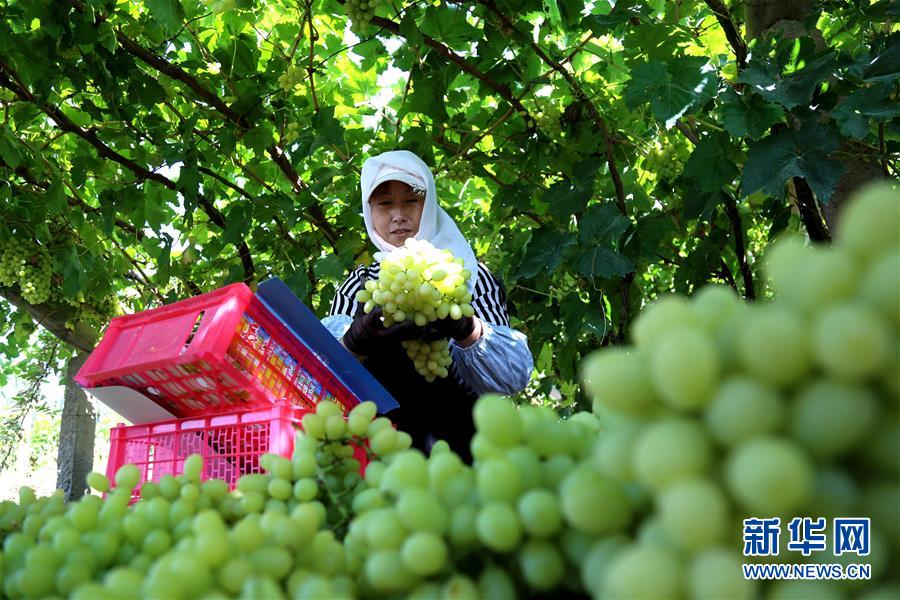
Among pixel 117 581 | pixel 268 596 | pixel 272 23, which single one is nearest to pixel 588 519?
pixel 268 596

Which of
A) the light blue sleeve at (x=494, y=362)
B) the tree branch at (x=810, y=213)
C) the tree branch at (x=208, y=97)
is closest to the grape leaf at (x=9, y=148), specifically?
the tree branch at (x=208, y=97)

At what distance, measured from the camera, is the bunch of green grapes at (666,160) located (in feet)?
10.5

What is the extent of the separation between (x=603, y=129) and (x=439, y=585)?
8.97 ft

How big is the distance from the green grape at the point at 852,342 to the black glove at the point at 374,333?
119cm

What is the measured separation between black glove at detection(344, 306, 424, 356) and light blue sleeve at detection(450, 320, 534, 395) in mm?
316

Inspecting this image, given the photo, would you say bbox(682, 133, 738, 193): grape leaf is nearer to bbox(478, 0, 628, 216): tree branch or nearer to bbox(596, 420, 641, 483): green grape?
bbox(478, 0, 628, 216): tree branch

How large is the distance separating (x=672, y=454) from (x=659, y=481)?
1 cm

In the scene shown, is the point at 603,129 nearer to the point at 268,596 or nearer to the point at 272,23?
the point at 272,23

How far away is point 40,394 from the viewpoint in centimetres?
698

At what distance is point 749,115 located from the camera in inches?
80.4

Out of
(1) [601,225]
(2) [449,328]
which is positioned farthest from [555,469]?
(1) [601,225]

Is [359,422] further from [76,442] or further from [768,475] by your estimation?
[76,442]

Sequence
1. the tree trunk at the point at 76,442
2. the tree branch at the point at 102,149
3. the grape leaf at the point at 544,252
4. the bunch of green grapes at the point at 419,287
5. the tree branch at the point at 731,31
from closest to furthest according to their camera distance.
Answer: the bunch of green grapes at the point at 419,287 → the tree branch at the point at 731,31 → the grape leaf at the point at 544,252 → the tree branch at the point at 102,149 → the tree trunk at the point at 76,442

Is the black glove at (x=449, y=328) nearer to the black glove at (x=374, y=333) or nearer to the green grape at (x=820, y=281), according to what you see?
the black glove at (x=374, y=333)
